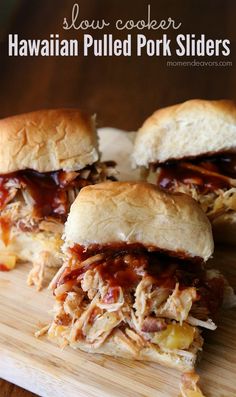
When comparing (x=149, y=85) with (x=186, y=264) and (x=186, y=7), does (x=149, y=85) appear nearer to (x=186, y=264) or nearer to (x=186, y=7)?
(x=186, y=7)

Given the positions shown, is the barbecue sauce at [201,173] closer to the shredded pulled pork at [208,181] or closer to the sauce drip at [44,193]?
the shredded pulled pork at [208,181]

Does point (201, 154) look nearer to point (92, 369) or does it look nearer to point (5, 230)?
point (5, 230)

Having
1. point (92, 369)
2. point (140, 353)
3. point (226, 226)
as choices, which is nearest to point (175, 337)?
point (140, 353)

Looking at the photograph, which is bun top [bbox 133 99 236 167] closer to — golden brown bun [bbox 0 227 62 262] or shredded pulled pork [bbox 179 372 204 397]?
golden brown bun [bbox 0 227 62 262]

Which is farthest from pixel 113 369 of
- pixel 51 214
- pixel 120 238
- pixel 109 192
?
pixel 51 214

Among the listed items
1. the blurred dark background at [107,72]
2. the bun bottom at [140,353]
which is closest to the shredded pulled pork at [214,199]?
the bun bottom at [140,353]

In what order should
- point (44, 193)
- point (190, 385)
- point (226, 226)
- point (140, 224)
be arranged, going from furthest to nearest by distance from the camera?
1. point (226, 226)
2. point (44, 193)
3. point (140, 224)
4. point (190, 385)

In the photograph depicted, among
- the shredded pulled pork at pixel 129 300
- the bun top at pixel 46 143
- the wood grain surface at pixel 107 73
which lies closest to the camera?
the shredded pulled pork at pixel 129 300
